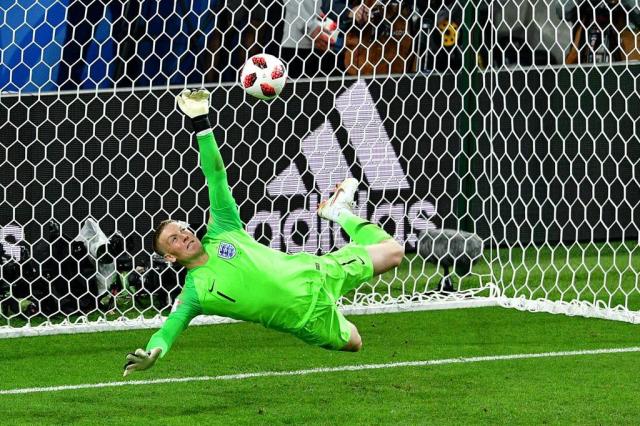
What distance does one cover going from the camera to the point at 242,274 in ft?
23.4

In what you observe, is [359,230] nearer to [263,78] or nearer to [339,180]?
[263,78]

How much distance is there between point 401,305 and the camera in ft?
33.3

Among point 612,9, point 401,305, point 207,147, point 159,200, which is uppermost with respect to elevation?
point 612,9

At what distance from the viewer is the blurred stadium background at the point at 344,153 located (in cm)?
990

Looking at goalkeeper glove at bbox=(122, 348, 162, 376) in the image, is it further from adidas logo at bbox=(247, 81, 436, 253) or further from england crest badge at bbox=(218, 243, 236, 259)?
adidas logo at bbox=(247, 81, 436, 253)

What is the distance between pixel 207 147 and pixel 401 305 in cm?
354

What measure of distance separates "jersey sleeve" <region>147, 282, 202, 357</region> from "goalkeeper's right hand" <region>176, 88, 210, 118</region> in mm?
885

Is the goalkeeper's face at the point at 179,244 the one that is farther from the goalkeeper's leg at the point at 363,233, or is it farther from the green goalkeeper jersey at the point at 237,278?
the goalkeeper's leg at the point at 363,233

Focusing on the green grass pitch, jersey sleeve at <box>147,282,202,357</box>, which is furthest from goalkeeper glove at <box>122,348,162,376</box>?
the green grass pitch

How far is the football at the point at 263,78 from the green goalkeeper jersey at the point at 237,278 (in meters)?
1.02

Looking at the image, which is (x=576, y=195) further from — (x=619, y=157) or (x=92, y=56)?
(x=92, y=56)

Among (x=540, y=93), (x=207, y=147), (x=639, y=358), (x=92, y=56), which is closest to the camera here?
(x=207, y=147)

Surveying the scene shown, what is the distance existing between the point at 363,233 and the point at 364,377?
2.73 feet

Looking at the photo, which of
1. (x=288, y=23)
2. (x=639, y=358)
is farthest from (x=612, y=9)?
(x=639, y=358)
